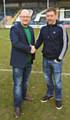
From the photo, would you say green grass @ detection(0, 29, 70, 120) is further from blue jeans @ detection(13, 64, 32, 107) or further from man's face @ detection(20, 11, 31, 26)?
man's face @ detection(20, 11, 31, 26)

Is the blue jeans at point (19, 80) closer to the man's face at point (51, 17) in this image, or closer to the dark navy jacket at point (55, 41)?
the dark navy jacket at point (55, 41)

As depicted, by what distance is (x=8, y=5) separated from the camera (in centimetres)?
4016

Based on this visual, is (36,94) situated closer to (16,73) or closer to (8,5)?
(16,73)

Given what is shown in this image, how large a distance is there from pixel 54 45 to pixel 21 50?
2.16 feet

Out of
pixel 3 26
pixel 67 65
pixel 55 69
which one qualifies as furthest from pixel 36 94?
pixel 3 26

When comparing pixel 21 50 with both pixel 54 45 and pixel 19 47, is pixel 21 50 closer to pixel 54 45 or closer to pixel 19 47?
pixel 19 47

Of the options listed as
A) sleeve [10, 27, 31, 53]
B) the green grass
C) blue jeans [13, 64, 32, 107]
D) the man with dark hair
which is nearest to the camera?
sleeve [10, 27, 31, 53]

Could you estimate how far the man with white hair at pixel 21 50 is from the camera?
5.69 metres

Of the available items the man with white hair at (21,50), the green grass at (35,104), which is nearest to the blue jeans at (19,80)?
the man with white hair at (21,50)

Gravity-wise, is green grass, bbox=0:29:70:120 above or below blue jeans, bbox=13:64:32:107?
below

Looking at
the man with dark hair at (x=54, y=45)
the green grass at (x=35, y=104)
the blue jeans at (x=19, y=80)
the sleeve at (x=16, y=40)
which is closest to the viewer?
the sleeve at (x=16, y=40)

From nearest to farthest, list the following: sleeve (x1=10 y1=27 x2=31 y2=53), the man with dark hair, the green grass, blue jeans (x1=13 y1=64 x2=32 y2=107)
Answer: sleeve (x1=10 y1=27 x2=31 y2=53) < blue jeans (x1=13 y1=64 x2=32 y2=107) < the man with dark hair < the green grass

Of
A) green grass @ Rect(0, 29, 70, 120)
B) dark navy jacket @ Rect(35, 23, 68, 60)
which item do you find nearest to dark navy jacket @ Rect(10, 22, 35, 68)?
dark navy jacket @ Rect(35, 23, 68, 60)

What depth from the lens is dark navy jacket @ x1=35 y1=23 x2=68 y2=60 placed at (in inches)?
238
